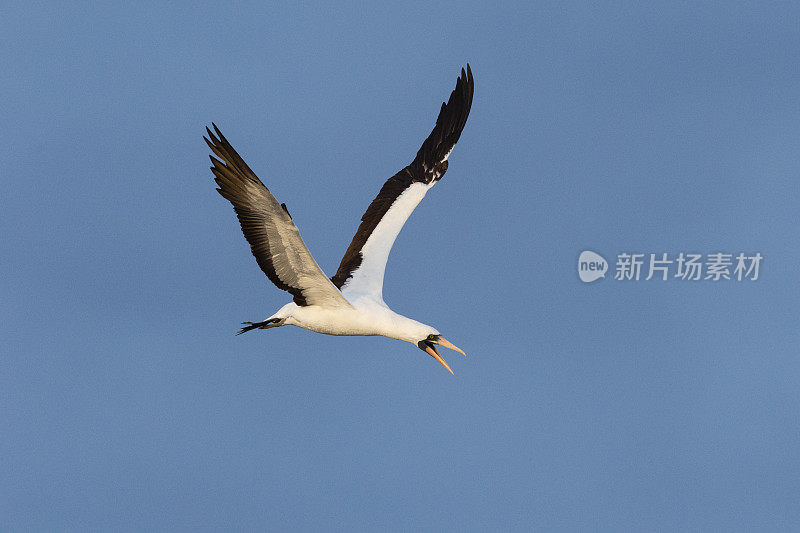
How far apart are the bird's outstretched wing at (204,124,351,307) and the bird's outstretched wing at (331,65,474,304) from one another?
1.71 m

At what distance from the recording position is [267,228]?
1530 cm

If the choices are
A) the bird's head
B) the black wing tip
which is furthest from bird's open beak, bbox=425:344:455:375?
the black wing tip

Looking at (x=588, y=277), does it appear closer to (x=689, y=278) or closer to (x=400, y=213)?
(x=689, y=278)

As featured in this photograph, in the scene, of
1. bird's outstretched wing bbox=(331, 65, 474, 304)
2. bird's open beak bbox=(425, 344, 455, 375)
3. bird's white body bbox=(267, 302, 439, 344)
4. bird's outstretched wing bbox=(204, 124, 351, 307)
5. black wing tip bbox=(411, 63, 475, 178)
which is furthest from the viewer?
black wing tip bbox=(411, 63, 475, 178)

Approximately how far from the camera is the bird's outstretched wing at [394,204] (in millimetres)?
18375

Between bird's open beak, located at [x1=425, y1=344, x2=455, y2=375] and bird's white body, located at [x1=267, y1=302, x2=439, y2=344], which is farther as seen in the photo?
bird's open beak, located at [x1=425, y1=344, x2=455, y2=375]

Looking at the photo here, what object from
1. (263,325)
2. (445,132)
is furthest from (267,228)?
(445,132)

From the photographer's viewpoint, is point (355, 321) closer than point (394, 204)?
Yes

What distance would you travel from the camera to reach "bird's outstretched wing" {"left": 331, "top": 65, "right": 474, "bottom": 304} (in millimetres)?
18375

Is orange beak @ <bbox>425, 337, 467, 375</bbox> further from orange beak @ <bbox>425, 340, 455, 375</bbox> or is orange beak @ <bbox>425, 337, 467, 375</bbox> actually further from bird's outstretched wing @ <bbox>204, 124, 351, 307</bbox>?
bird's outstretched wing @ <bbox>204, 124, 351, 307</bbox>

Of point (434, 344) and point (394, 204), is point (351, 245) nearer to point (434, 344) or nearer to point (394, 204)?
point (394, 204)

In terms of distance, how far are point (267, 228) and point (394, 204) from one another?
4.47 m

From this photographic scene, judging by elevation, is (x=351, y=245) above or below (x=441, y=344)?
above

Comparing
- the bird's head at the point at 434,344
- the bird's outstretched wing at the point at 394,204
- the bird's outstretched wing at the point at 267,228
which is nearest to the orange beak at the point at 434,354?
the bird's head at the point at 434,344
